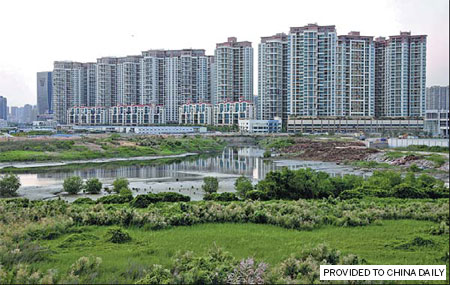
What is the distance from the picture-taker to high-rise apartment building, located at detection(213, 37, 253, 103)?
287 feet

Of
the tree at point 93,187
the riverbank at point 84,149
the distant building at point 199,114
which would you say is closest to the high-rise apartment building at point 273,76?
the distant building at point 199,114

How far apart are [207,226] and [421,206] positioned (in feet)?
17.4

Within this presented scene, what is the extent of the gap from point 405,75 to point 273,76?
2132 cm

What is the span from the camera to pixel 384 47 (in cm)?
8012

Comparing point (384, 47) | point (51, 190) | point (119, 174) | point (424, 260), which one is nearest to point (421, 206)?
point (424, 260)

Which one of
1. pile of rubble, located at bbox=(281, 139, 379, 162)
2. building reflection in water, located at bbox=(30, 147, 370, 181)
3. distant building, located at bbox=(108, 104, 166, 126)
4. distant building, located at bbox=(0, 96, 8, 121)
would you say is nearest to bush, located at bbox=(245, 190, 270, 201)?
building reflection in water, located at bbox=(30, 147, 370, 181)

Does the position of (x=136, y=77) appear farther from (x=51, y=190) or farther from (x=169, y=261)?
(x=169, y=261)

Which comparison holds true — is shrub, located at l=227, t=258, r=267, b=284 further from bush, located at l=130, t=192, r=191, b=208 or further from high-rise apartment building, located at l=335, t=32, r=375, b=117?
high-rise apartment building, located at l=335, t=32, r=375, b=117

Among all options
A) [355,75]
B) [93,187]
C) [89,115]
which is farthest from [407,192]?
[89,115]

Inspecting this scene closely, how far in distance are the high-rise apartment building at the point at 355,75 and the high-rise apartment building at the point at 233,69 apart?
18.5 metres

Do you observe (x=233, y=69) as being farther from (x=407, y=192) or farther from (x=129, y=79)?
(x=407, y=192)

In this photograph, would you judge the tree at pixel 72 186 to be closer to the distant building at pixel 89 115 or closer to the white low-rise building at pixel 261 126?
the white low-rise building at pixel 261 126

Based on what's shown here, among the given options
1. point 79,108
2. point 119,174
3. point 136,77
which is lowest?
point 119,174

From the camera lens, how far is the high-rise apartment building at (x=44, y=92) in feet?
426
